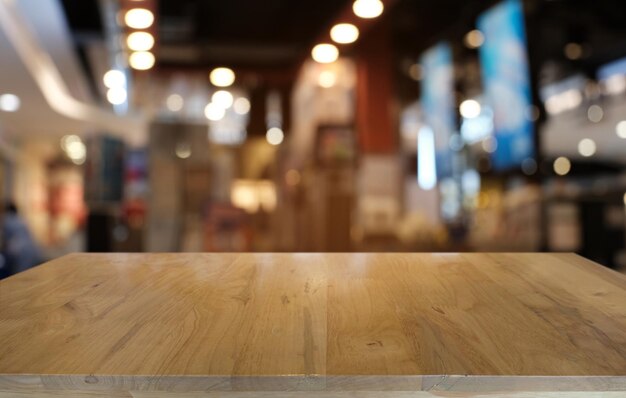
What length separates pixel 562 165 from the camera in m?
18.1

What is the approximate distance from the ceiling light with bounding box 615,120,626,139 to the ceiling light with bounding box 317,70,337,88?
24.2ft

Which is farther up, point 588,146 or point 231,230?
point 588,146

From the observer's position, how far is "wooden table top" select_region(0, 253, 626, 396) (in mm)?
839

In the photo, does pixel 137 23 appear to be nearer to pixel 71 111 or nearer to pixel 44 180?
pixel 71 111

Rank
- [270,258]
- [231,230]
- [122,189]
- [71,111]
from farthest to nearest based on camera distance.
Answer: [71,111] < [231,230] < [122,189] < [270,258]

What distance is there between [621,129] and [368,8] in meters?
9.33

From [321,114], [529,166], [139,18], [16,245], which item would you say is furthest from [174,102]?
[529,166]

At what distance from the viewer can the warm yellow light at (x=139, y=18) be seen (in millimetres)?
5660

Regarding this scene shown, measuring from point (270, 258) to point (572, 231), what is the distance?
3.40 meters

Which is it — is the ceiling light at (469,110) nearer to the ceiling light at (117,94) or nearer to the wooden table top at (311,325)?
the ceiling light at (117,94)

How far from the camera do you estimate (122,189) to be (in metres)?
6.36

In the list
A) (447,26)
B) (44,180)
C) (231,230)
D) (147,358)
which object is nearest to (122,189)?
(231,230)

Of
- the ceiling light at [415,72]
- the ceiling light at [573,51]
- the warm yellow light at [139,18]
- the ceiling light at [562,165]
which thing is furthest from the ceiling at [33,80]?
the ceiling light at [562,165]

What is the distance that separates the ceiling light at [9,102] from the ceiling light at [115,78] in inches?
54.8
